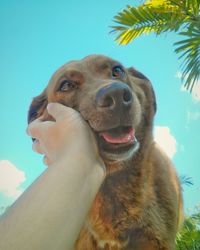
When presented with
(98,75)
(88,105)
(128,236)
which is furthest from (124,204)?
(98,75)

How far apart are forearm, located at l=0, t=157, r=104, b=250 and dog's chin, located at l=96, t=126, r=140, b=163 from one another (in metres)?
0.85

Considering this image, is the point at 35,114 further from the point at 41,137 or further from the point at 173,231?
the point at 173,231

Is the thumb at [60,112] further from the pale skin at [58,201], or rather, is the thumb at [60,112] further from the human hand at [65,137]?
the pale skin at [58,201]

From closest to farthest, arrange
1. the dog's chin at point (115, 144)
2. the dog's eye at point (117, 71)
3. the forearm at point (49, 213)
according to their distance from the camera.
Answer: the forearm at point (49, 213) < the dog's chin at point (115, 144) < the dog's eye at point (117, 71)

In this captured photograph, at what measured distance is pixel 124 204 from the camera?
2879 millimetres

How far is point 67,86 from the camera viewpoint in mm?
2922

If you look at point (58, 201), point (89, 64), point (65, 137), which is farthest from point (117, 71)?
point (58, 201)

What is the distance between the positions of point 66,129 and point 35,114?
143 centimetres

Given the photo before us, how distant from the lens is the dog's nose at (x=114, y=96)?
7.49 feet

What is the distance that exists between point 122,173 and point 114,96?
34.3 inches

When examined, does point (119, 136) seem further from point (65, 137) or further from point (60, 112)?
point (65, 137)

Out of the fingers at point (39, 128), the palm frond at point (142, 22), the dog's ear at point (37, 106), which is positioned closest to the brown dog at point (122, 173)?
the dog's ear at point (37, 106)

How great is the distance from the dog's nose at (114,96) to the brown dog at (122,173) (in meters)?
0.02

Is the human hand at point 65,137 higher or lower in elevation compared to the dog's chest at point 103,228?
higher
